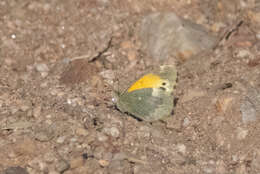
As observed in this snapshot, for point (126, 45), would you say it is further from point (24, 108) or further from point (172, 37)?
point (24, 108)

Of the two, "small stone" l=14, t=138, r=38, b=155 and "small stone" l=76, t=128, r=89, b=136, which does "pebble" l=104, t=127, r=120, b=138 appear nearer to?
"small stone" l=76, t=128, r=89, b=136

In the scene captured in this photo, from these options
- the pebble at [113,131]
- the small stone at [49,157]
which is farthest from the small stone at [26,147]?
the pebble at [113,131]

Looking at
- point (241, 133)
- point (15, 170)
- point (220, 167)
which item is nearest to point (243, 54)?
point (241, 133)

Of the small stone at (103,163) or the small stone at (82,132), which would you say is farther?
the small stone at (82,132)

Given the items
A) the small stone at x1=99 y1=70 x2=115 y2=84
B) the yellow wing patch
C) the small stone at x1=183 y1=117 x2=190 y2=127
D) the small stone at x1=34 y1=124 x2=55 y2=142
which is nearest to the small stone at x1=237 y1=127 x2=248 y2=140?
the small stone at x1=183 y1=117 x2=190 y2=127

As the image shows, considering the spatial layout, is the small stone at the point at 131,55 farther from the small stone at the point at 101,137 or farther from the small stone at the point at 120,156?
the small stone at the point at 120,156

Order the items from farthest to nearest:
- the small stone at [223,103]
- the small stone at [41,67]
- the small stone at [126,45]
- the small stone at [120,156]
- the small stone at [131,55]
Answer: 1. the small stone at [126,45]
2. the small stone at [131,55]
3. the small stone at [41,67]
4. the small stone at [223,103]
5. the small stone at [120,156]

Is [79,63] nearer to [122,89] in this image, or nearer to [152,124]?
[122,89]
